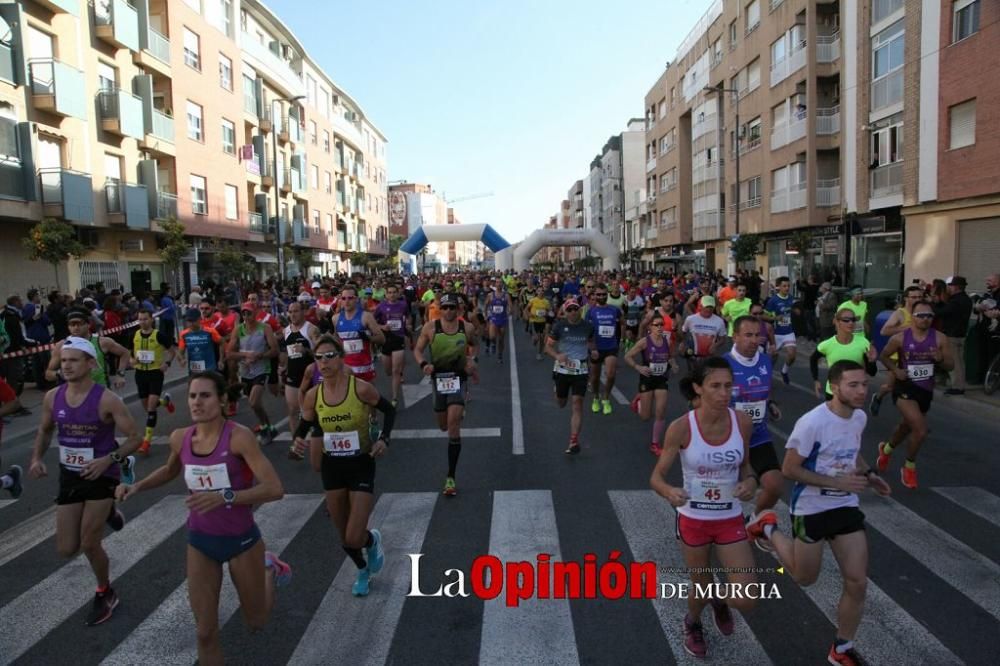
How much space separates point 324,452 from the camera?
4891 mm

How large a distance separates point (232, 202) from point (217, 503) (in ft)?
111

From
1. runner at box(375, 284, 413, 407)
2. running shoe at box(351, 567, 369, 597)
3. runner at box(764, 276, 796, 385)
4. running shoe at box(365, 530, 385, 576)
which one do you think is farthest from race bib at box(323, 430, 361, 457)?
runner at box(764, 276, 796, 385)

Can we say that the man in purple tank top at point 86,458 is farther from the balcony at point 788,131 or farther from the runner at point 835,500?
the balcony at point 788,131

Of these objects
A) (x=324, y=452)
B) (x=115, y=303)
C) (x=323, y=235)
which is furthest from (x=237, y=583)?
(x=323, y=235)

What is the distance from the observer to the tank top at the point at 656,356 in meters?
8.33

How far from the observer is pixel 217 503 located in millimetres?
3633

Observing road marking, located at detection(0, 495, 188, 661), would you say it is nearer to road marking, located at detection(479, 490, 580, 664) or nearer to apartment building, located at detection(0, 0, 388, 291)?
road marking, located at detection(479, 490, 580, 664)

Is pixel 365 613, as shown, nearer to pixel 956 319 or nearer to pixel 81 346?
pixel 81 346

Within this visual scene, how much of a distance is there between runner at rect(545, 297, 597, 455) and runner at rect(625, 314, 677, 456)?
0.60m

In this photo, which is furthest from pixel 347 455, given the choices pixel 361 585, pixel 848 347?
pixel 848 347

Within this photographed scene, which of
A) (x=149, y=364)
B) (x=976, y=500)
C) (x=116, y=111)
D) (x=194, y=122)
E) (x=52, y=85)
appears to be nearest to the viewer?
(x=976, y=500)

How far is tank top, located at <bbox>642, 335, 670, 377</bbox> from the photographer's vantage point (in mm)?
8328

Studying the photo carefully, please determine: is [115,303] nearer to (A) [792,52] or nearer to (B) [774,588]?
(B) [774,588]

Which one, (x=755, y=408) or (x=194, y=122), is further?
(x=194, y=122)
